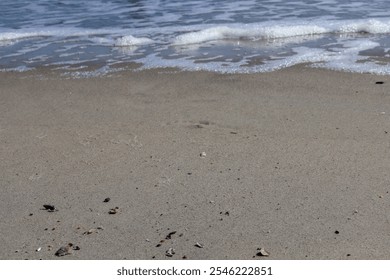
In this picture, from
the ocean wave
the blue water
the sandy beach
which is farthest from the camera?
the ocean wave

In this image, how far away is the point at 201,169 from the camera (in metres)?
3.76

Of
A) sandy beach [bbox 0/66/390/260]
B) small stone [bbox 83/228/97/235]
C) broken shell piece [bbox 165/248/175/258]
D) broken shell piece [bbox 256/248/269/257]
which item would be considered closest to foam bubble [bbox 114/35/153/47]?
sandy beach [bbox 0/66/390/260]

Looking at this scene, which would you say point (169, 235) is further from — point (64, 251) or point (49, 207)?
point (49, 207)

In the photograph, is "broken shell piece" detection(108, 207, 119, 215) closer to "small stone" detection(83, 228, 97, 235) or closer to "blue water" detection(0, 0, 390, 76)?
"small stone" detection(83, 228, 97, 235)

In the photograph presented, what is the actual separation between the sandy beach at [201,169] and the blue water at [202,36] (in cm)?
81

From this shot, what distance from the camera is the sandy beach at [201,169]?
300cm

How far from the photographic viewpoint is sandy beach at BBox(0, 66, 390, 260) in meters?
3.00

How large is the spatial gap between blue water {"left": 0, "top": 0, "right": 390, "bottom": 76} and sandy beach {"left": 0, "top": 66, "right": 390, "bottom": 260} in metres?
0.81

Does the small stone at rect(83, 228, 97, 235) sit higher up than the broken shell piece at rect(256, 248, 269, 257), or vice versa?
the small stone at rect(83, 228, 97, 235)

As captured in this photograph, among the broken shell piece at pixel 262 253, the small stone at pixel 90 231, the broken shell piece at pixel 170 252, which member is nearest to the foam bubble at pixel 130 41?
the small stone at pixel 90 231

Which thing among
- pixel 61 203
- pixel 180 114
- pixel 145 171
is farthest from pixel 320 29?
pixel 61 203

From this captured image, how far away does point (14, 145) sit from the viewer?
4320 millimetres

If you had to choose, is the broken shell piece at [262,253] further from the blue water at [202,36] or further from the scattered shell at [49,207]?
the blue water at [202,36]
